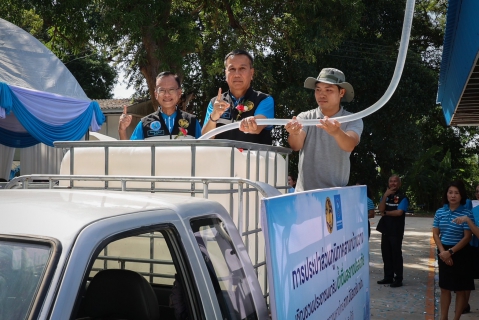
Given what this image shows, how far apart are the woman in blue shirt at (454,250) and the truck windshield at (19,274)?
577 centimetres

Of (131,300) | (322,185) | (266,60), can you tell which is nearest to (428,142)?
(266,60)

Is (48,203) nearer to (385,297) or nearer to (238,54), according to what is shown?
(238,54)

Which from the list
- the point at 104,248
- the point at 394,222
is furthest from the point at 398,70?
the point at 394,222

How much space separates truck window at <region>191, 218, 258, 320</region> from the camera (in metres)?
2.18

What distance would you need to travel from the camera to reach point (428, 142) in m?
32.4

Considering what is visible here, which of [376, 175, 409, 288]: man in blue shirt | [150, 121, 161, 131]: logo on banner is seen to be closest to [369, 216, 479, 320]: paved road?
[376, 175, 409, 288]: man in blue shirt

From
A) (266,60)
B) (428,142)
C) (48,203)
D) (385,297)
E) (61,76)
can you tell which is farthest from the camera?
(428,142)

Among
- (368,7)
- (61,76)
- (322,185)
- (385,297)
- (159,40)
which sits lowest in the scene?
(385,297)

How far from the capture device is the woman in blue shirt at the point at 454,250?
6566 millimetres

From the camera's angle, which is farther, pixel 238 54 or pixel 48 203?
pixel 238 54

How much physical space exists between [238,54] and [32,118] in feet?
19.4

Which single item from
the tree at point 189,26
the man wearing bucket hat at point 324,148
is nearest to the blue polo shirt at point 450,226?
the man wearing bucket hat at point 324,148

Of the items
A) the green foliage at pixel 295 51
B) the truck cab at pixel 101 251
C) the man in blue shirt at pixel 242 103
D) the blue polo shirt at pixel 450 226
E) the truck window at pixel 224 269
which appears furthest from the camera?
the green foliage at pixel 295 51

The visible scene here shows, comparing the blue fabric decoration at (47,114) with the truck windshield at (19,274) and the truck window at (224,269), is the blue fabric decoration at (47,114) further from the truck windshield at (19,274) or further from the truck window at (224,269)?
the truck windshield at (19,274)
